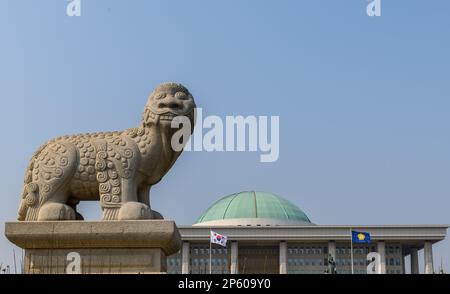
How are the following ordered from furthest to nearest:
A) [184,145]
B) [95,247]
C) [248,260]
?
[248,260], [184,145], [95,247]

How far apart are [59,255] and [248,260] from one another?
62.3 meters

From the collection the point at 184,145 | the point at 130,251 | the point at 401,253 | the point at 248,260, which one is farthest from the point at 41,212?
the point at 401,253

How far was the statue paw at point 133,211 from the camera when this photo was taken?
375 inches

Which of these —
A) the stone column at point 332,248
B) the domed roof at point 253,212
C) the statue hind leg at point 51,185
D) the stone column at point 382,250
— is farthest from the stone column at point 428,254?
the statue hind leg at point 51,185

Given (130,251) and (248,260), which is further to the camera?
(248,260)

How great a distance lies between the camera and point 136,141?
1009 cm

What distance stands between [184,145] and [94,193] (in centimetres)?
150

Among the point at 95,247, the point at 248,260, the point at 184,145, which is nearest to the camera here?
the point at 95,247

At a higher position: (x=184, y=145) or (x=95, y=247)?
(x=184, y=145)

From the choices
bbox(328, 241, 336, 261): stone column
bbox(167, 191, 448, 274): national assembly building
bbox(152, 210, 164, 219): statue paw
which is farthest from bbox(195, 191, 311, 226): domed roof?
bbox(152, 210, 164, 219): statue paw

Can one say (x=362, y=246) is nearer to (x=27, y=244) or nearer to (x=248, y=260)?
(x=248, y=260)

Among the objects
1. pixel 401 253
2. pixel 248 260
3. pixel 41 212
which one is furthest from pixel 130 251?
pixel 401 253

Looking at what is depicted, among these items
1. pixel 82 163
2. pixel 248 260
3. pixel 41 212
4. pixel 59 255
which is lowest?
pixel 59 255

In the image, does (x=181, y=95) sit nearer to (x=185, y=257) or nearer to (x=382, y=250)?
(x=185, y=257)
